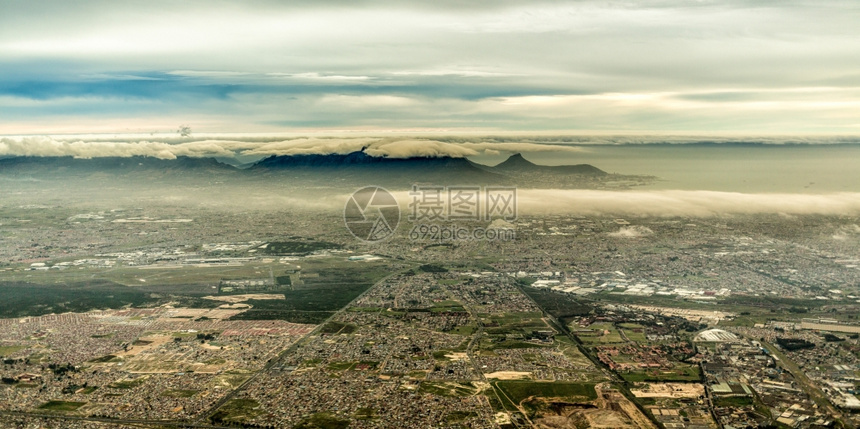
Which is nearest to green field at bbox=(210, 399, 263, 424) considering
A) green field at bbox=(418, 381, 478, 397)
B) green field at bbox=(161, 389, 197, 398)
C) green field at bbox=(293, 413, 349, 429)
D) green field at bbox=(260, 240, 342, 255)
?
Answer: green field at bbox=(161, 389, 197, 398)

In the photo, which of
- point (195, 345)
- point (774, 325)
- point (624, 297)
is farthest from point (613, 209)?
point (195, 345)

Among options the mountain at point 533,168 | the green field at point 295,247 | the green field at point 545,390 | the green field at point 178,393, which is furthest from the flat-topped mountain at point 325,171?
the green field at point 178,393

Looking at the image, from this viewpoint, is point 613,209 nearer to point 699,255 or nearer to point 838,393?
point 699,255

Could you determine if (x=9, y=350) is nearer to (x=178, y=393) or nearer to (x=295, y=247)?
(x=178, y=393)

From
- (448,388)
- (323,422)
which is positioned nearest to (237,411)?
(323,422)

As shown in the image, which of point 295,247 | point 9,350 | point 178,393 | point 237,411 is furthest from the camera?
point 295,247
